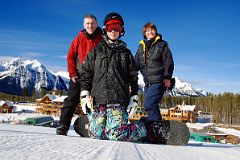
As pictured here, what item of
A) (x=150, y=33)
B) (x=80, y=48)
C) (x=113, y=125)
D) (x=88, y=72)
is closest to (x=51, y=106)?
(x=150, y=33)

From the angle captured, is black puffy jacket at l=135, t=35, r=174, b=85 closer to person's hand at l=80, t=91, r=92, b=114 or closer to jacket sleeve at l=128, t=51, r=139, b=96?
jacket sleeve at l=128, t=51, r=139, b=96

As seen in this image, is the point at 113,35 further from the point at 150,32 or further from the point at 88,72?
the point at 150,32

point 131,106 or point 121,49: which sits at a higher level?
point 121,49

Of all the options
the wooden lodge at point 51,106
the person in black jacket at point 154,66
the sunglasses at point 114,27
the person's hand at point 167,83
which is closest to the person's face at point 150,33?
the person in black jacket at point 154,66

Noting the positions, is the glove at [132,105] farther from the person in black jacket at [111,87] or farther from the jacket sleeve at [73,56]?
the jacket sleeve at [73,56]

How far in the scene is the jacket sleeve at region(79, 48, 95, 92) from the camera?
447 cm

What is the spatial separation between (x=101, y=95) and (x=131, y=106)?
48 cm

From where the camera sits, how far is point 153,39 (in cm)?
564

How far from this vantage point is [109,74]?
4.30 m

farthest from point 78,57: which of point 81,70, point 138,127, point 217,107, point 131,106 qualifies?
point 217,107

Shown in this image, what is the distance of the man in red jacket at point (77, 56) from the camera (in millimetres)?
4848

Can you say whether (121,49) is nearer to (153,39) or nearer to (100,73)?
(100,73)

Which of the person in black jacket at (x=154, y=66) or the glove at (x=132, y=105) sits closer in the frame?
the glove at (x=132, y=105)

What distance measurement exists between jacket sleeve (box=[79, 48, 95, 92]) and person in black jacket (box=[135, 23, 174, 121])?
4.43ft
